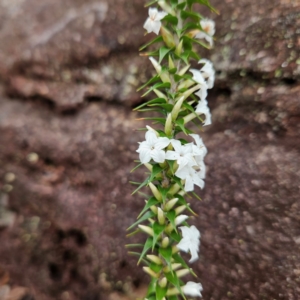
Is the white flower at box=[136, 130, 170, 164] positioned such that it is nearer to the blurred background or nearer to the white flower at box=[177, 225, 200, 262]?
the white flower at box=[177, 225, 200, 262]

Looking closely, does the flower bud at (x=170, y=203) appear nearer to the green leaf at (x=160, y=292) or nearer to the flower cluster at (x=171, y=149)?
the flower cluster at (x=171, y=149)

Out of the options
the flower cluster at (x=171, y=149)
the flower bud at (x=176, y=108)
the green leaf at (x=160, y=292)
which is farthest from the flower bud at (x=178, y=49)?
the green leaf at (x=160, y=292)

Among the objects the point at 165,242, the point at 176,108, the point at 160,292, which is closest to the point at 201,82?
the point at 176,108

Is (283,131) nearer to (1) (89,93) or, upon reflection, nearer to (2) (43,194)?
(1) (89,93)

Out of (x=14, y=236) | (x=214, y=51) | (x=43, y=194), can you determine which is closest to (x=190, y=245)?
(x=214, y=51)

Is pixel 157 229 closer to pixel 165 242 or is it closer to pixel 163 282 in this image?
pixel 165 242

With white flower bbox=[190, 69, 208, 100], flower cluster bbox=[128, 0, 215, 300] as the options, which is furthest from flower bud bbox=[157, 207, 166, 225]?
white flower bbox=[190, 69, 208, 100]

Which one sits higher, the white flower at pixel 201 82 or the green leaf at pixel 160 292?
the white flower at pixel 201 82
